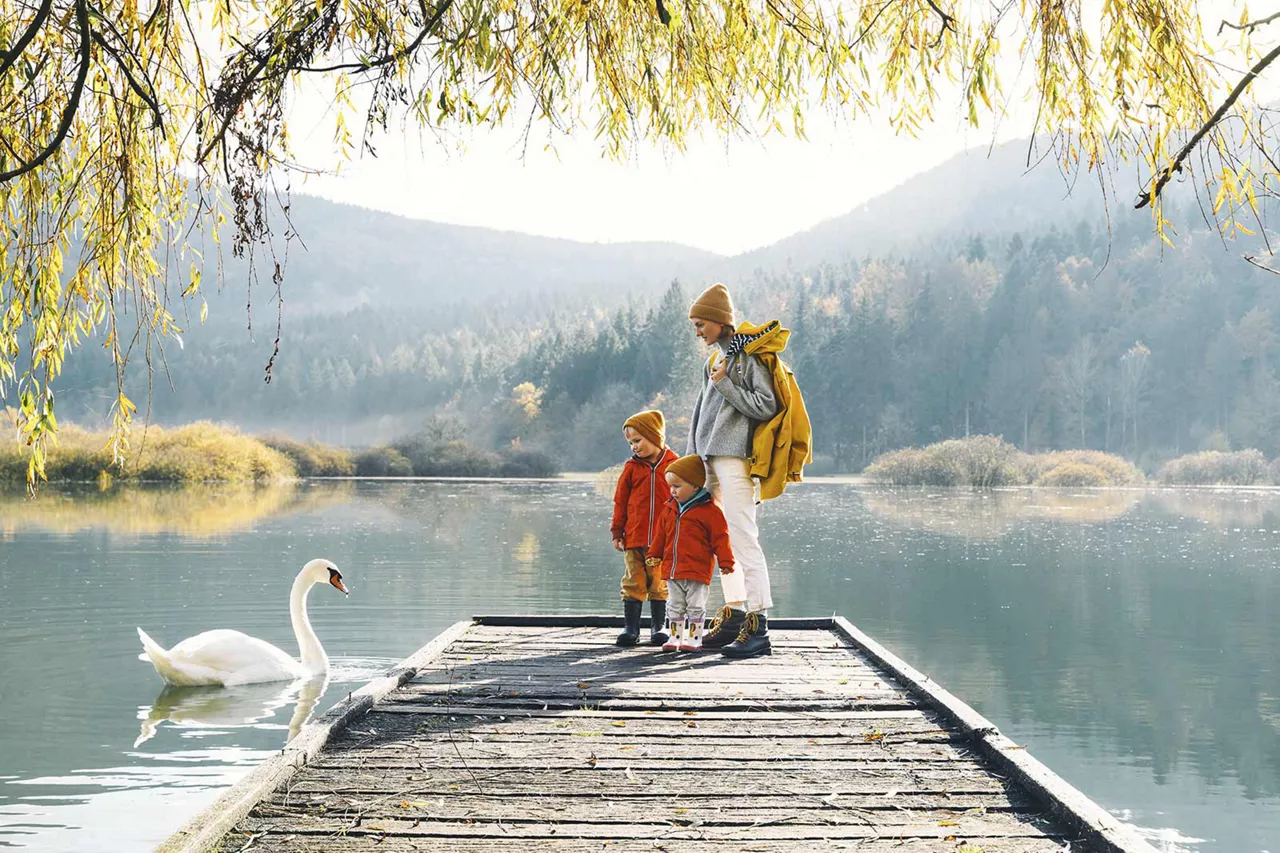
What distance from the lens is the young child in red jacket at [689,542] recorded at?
20.4 ft

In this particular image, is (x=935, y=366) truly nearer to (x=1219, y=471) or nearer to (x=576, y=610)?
(x=1219, y=471)

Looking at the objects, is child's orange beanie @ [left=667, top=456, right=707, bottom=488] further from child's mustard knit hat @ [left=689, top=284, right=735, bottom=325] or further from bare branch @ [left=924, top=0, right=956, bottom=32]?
bare branch @ [left=924, top=0, right=956, bottom=32]

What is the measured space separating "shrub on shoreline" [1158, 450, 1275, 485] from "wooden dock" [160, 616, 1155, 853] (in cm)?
4615

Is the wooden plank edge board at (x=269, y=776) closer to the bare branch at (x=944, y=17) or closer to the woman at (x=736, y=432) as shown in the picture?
the woman at (x=736, y=432)

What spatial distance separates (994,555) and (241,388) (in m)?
113

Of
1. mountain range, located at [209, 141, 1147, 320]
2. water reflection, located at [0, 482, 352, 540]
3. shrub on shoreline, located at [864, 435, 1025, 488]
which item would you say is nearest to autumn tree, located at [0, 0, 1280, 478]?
water reflection, located at [0, 482, 352, 540]

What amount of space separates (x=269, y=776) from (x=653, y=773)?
1.18 m

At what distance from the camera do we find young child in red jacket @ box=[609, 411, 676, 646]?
260 inches

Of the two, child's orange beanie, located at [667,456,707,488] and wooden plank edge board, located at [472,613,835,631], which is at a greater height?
child's orange beanie, located at [667,456,707,488]

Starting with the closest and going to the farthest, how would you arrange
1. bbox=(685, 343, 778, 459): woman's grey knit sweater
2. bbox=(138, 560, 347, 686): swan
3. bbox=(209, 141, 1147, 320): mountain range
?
bbox=(685, 343, 778, 459): woman's grey knit sweater, bbox=(138, 560, 347, 686): swan, bbox=(209, 141, 1147, 320): mountain range

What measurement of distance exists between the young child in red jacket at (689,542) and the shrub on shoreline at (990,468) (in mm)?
37775

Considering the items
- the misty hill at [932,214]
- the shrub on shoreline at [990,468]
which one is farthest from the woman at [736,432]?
the misty hill at [932,214]

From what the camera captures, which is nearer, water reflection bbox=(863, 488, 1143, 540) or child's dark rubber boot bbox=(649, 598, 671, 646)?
child's dark rubber boot bbox=(649, 598, 671, 646)

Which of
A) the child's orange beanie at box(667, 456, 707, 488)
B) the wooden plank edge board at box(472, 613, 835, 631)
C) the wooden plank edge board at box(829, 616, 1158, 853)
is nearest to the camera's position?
the wooden plank edge board at box(829, 616, 1158, 853)
